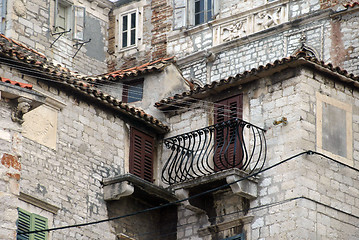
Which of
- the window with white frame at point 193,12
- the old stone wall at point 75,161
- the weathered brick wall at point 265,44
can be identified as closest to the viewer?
the old stone wall at point 75,161

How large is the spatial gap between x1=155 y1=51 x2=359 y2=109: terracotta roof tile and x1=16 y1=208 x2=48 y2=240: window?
15.1 feet

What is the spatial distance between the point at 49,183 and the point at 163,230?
10.2ft

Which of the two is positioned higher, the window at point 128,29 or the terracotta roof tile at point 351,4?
the window at point 128,29

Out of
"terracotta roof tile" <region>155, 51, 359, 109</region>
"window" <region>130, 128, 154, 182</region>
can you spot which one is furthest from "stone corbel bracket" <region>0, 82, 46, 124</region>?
"terracotta roof tile" <region>155, 51, 359, 109</region>

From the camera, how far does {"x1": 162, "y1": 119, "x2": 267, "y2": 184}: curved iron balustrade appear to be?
23.9m

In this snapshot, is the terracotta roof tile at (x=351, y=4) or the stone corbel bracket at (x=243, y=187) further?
the terracotta roof tile at (x=351, y=4)

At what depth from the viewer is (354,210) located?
23.7m

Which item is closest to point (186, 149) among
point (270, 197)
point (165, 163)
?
point (165, 163)

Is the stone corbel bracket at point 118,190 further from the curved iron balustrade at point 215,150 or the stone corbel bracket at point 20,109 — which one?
the stone corbel bracket at point 20,109

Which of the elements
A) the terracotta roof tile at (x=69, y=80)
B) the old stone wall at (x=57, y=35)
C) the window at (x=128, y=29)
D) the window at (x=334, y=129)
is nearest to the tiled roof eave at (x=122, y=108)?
the terracotta roof tile at (x=69, y=80)

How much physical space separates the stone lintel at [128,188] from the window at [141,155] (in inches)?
28.6

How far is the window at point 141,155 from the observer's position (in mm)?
24922

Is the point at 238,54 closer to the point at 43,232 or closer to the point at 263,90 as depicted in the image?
the point at 263,90

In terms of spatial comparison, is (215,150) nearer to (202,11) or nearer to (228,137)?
(228,137)
